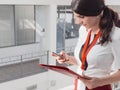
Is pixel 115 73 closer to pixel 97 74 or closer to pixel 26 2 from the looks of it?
pixel 97 74

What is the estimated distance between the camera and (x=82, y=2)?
0.83 meters

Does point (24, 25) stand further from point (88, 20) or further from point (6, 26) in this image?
point (88, 20)

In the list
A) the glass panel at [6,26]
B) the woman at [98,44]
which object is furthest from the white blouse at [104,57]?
the glass panel at [6,26]

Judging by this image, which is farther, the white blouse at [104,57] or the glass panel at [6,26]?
the glass panel at [6,26]

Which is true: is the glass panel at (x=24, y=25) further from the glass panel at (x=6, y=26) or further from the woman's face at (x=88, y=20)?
the woman's face at (x=88, y=20)

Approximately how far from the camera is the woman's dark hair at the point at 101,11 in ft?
2.73

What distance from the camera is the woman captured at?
83 cm

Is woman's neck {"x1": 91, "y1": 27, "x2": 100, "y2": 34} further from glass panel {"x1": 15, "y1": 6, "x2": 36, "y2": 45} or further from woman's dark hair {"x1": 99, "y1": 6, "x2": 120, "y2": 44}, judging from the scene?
glass panel {"x1": 15, "y1": 6, "x2": 36, "y2": 45}

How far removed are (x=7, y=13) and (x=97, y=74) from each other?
3745 mm

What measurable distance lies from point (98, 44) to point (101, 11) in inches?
4.8

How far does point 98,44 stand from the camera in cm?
90

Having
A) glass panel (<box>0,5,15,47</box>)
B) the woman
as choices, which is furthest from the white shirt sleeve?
glass panel (<box>0,5,15,47</box>)

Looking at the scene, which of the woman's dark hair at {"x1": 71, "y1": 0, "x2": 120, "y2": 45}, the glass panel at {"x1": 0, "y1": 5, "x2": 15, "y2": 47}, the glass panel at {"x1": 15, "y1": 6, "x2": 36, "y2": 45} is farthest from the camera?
the glass panel at {"x1": 15, "y1": 6, "x2": 36, "y2": 45}

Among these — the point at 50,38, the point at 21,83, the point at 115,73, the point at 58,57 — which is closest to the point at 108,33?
the point at 115,73
